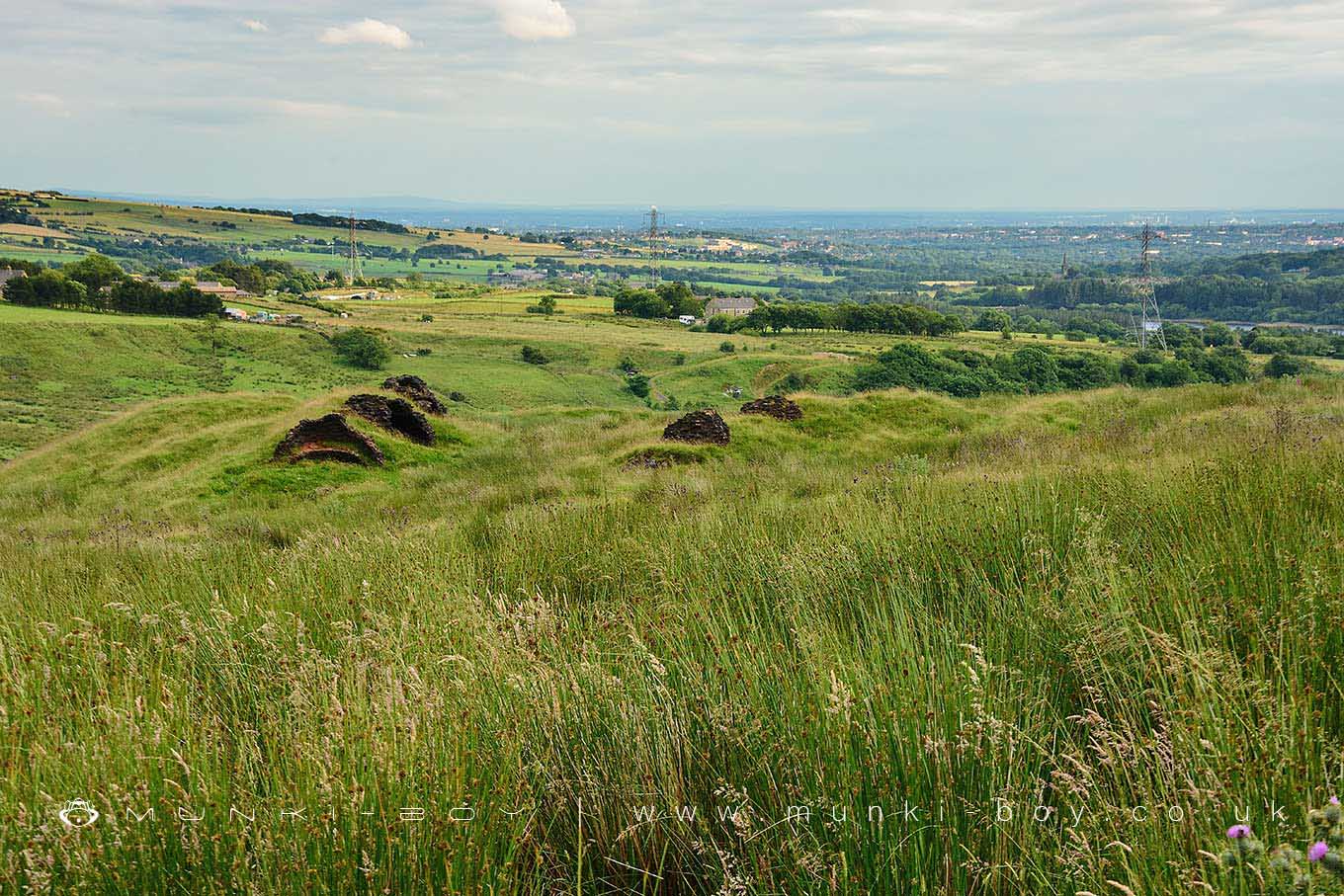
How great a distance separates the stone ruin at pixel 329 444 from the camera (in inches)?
711

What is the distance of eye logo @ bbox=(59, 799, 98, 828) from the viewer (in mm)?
2229

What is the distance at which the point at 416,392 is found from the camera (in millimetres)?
23953

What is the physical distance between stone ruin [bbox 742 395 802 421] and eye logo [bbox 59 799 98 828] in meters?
18.7

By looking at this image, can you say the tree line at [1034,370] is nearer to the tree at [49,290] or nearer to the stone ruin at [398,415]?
the stone ruin at [398,415]

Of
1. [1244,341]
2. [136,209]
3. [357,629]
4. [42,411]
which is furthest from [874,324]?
[136,209]

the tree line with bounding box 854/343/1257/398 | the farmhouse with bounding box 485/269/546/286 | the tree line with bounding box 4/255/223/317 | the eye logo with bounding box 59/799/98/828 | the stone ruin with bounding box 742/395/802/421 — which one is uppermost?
the farmhouse with bounding box 485/269/546/286

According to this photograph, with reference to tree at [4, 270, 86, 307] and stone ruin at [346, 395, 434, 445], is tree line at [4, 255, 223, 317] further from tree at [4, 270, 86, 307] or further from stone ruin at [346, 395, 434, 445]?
stone ruin at [346, 395, 434, 445]

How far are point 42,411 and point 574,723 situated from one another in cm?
5351

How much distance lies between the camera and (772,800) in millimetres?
2475

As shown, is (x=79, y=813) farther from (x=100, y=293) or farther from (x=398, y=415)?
(x=100, y=293)

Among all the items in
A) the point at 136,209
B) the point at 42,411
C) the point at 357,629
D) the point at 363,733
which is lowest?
the point at 42,411

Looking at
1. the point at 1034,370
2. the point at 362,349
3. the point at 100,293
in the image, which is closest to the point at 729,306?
the point at 1034,370

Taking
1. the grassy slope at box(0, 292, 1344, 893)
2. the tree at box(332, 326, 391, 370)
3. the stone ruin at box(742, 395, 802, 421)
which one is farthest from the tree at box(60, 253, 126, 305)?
the grassy slope at box(0, 292, 1344, 893)

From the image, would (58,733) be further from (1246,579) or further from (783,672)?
(1246,579)
